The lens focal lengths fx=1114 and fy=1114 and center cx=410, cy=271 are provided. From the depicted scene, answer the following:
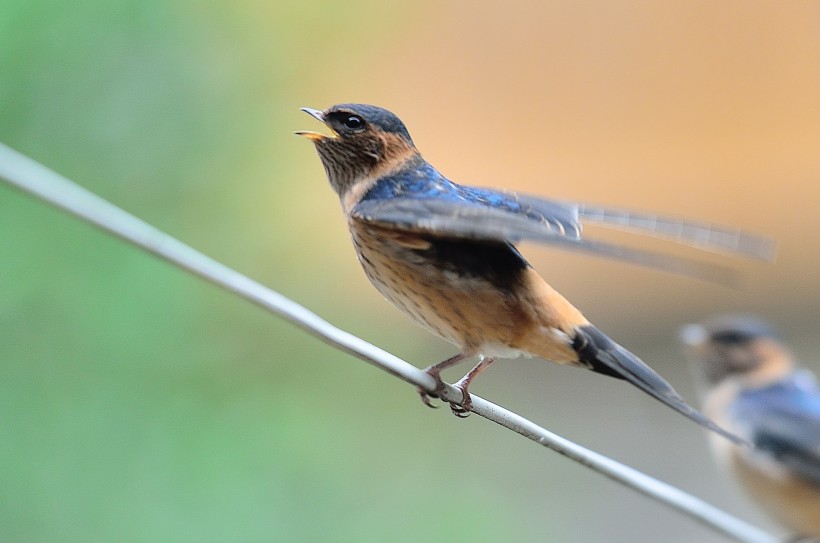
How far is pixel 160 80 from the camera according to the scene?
2.65 meters

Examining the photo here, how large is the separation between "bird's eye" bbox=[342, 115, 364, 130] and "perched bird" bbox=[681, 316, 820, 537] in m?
1.78

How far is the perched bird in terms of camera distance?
3.21 metres

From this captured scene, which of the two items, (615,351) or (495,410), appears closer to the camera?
(495,410)

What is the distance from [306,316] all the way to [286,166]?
5.93ft

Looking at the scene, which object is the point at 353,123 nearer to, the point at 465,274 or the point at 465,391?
the point at 465,274

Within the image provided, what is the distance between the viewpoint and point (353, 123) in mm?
1749

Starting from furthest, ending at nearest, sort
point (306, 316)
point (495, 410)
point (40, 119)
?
point (40, 119), point (495, 410), point (306, 316)

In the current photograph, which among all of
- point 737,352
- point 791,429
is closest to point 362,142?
point 791,429

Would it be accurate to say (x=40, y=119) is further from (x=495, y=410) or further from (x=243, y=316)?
(x=495, y=410)

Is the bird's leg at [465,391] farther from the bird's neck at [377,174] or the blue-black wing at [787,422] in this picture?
the blue-black wing at [787,422]

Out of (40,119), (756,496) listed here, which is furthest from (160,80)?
(756,496)

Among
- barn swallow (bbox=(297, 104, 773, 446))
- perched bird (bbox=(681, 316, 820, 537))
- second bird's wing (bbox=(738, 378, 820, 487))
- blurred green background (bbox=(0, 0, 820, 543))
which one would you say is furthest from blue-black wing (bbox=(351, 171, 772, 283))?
second bird's wing (bbox=(738, 378, 820, 487))

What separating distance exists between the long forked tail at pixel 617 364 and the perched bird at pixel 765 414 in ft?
5.05

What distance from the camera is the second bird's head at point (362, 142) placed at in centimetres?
174
